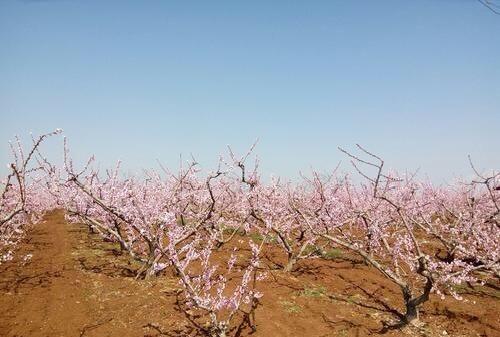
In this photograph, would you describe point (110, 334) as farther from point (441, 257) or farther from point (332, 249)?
point (441, 257)

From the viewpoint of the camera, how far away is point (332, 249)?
52.6 ft

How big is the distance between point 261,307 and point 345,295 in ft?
9.51

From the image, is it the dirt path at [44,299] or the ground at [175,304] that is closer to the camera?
the dirt path at [44,299]

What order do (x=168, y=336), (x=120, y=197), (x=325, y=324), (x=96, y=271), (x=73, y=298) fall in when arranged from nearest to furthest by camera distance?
(x=168, y=336), (x=325, y=324), (x=73, y=298), (x=96, y=271), (x=120, y=197)

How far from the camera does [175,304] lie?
8188mm

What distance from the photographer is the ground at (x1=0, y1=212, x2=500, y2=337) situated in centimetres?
731

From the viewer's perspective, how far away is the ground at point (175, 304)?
24.0 feet

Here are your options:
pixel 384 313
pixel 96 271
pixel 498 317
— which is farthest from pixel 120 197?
pixel 498 317

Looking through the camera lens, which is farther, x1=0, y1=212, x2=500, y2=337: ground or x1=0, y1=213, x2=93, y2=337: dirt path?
x1=0, y1=212, x2=500, y2=337: ground

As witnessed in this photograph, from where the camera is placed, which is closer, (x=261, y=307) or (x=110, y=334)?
(x=110, y=334)

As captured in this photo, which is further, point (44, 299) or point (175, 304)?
point (44, 299)

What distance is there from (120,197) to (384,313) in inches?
322

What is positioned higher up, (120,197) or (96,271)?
(120,197)

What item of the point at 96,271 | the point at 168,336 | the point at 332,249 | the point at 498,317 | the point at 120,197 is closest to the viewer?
the point at 168,336
